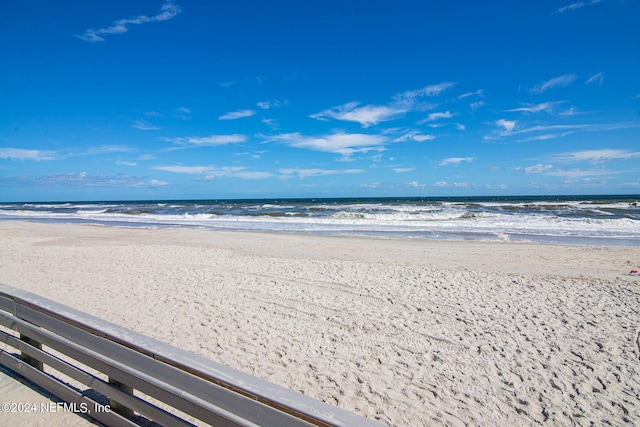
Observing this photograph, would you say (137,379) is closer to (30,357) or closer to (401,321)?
(30,357)

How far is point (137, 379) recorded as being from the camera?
212 centimetres

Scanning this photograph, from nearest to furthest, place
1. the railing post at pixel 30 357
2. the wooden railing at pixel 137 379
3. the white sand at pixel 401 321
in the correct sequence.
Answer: the wooden railing at pixel 137 379 < the railing post at pixel 30 357 < the white sand at pixel 401 321

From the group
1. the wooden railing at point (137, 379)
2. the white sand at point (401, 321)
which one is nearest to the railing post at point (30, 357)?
the wooden railing at point (137, 379)

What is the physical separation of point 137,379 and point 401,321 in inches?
179

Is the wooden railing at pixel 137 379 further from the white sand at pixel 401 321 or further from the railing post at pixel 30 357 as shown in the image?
the white sand at pixel 401 321

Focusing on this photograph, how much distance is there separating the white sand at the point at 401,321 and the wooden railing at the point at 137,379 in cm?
195

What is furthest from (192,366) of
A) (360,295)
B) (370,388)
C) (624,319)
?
(624,319)

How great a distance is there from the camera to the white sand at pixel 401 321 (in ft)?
12.5

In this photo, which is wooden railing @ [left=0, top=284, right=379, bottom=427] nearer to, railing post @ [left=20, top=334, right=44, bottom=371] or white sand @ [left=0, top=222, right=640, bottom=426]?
railing post @ [left=20, top=334, right=44, bottom=371]

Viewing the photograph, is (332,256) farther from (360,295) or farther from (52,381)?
(52,381)

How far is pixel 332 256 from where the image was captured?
11.8 meters

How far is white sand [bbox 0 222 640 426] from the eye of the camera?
12.5 ft

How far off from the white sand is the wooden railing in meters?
1.95

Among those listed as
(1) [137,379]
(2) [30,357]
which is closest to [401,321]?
(1) [137,379]
